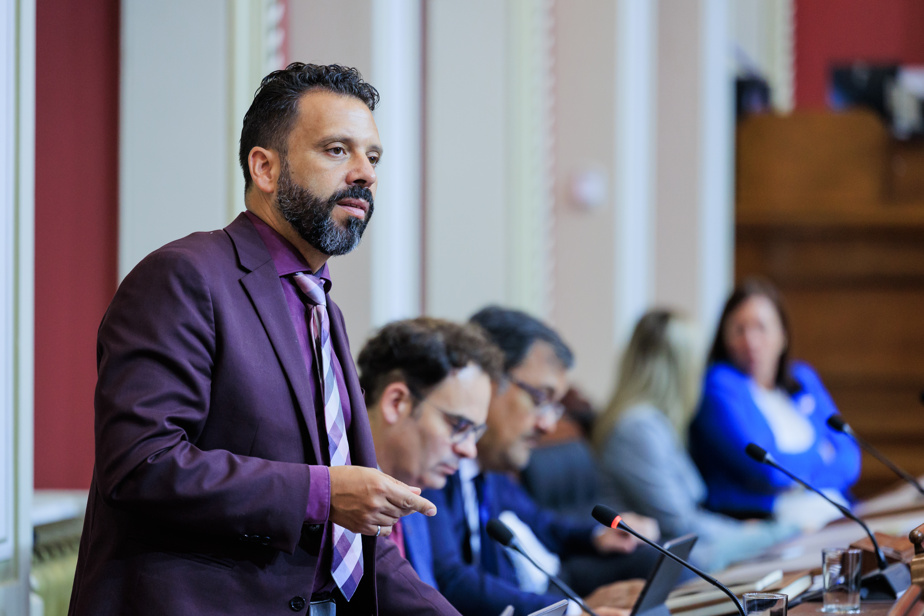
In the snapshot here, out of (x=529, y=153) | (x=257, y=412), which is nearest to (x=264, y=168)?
(x=257, y=412)

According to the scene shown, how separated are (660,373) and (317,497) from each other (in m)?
2.75

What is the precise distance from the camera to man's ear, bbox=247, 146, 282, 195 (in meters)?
1.50

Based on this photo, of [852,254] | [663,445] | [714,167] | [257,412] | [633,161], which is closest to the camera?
[257,412]

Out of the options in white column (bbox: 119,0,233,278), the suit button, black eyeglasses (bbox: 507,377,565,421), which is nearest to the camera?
the suit button

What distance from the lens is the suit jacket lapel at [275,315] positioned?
1.41 meters

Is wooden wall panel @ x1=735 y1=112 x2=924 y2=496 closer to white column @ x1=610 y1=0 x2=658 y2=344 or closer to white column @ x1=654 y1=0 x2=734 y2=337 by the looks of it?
white column @ x1=654 y1=0 x2=734 y2=337

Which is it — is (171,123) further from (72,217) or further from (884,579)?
(884,579)

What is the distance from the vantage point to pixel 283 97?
1495mm

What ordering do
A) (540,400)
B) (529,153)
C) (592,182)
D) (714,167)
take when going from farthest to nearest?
1. (714,167)
2. (592,182)
3. (529,153)
4. (540,400)

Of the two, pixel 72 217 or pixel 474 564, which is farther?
pixel 474 564

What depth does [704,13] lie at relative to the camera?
6.16 meters

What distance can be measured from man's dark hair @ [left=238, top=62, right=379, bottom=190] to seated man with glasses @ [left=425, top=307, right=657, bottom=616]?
105 cm

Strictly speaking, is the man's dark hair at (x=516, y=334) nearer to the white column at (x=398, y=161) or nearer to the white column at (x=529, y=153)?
the white column at (x=398, y=161)

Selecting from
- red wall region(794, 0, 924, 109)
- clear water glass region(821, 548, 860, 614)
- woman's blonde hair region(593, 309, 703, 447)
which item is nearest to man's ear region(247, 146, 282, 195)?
clear water glass region(821, 548, 860, 614)
